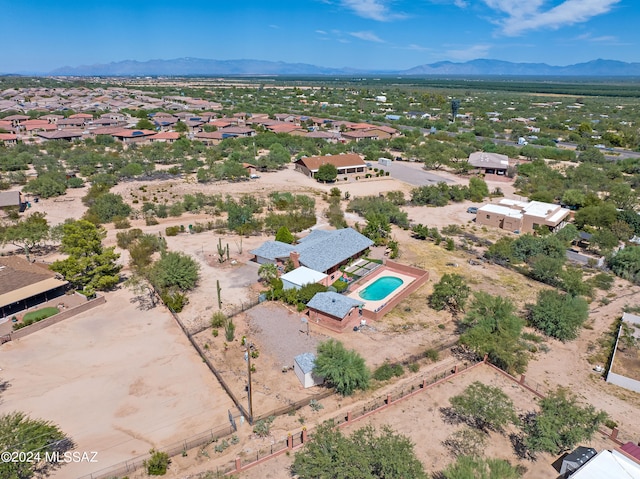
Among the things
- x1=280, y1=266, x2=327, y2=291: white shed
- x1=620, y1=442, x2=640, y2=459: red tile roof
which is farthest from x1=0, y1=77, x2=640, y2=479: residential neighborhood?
x1=280, y1=266, x2=327, y2=291: white shed

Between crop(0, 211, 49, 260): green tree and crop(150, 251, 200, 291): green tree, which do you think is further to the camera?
crop(0, 211, 49, 260): green tree

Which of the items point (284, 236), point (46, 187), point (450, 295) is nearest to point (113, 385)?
point (284, 236)

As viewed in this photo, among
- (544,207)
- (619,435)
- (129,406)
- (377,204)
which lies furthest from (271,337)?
(544,207)

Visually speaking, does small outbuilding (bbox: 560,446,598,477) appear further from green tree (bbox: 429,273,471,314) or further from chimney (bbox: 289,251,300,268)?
chimney (bbox: 289,251,300,268)

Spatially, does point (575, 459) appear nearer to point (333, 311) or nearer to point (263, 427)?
point (263, 427)

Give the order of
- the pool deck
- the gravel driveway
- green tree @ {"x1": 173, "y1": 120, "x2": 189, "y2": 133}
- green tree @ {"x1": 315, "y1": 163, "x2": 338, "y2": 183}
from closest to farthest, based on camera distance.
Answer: the gravel driveway, the pool deck, green tree @ {"x1": 315, "y1": 163, "x2": 338, "y2": 183}, green tree @ {"x1": 173, "y1": 120, "x2": 189, "y2": 133}

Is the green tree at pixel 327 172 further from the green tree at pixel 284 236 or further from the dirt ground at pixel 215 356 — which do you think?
the dirt ground at pixel 215 356
